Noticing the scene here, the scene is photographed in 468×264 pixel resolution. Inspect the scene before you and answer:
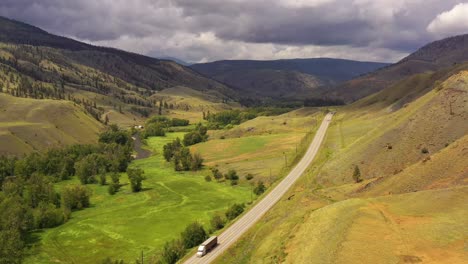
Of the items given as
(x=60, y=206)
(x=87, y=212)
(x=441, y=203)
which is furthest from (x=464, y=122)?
(x=60, y=206)

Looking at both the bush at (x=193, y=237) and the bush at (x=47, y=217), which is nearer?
the bush at (x=193, y=237)

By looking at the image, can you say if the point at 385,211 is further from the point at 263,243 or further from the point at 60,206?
the point at 60,206

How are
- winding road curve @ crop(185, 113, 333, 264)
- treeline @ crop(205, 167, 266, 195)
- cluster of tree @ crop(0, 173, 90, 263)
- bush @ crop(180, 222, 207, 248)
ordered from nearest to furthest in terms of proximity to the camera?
winding road curve @ crop(185, 113, 333, 264)
cluster of tree @ crop(0, 173, 90, 263)
bush @ crop(180, 222, 207, 248)
treeline @ crop(205, 167, 266, 195)

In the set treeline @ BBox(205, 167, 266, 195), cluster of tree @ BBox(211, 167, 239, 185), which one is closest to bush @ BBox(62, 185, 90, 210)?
treeline @ BBox(205, 167, 266, 195)

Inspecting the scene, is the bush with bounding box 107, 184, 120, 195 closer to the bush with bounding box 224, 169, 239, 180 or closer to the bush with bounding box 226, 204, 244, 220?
the bush with bounding box 224, 169, 239, 180

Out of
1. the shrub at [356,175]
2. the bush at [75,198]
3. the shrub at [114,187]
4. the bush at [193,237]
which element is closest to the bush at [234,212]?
the bush at [193,237]

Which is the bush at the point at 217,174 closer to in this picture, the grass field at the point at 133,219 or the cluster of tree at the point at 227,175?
the cluster of tree at the point at 227,175
